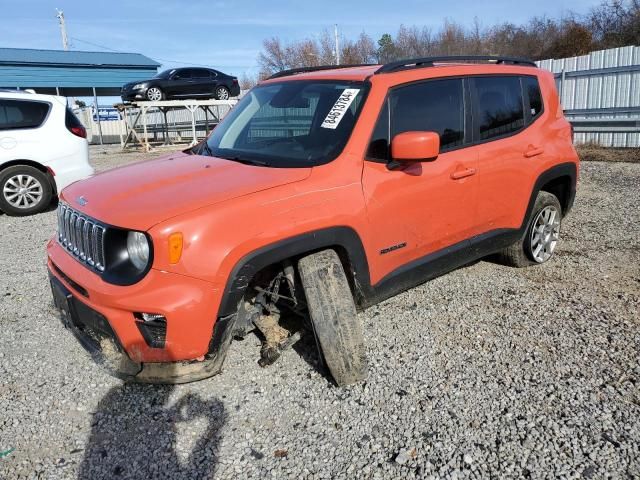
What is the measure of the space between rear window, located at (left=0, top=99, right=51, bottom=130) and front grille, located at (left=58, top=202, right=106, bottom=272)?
18.7 feet

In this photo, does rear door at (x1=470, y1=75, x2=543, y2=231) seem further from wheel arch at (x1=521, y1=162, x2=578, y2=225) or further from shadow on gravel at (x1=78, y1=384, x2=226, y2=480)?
shadow on gravel at (x1=78, y1=384, x2=226, y2=480)

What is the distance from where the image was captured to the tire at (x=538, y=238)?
4.82 meters

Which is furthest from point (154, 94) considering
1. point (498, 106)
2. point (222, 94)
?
point (498, 106)

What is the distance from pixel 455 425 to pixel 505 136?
95.7 inches

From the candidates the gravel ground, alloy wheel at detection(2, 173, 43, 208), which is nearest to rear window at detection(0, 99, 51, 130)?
alloy wheel at detection(2, 173, 43, 208)

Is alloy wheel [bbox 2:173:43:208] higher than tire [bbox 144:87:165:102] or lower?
lower

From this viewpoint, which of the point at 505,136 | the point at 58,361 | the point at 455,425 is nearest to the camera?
the point at 455,425

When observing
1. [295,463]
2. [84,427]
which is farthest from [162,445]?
[295,463]

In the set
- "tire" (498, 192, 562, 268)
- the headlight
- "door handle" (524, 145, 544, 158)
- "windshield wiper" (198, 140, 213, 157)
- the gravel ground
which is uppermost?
"windshield wiper" (198, 140, 213, 157)

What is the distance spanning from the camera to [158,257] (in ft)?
8.55

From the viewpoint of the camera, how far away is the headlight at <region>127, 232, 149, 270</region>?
9.00ft

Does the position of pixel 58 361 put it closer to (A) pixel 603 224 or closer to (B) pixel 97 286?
(B) pixel 97 286

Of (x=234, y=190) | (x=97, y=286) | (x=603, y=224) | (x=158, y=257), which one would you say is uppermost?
(x=234, y=190)

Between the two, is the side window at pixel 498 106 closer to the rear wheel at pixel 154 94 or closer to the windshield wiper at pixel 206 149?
the windshield wiper at pixel 206 149
